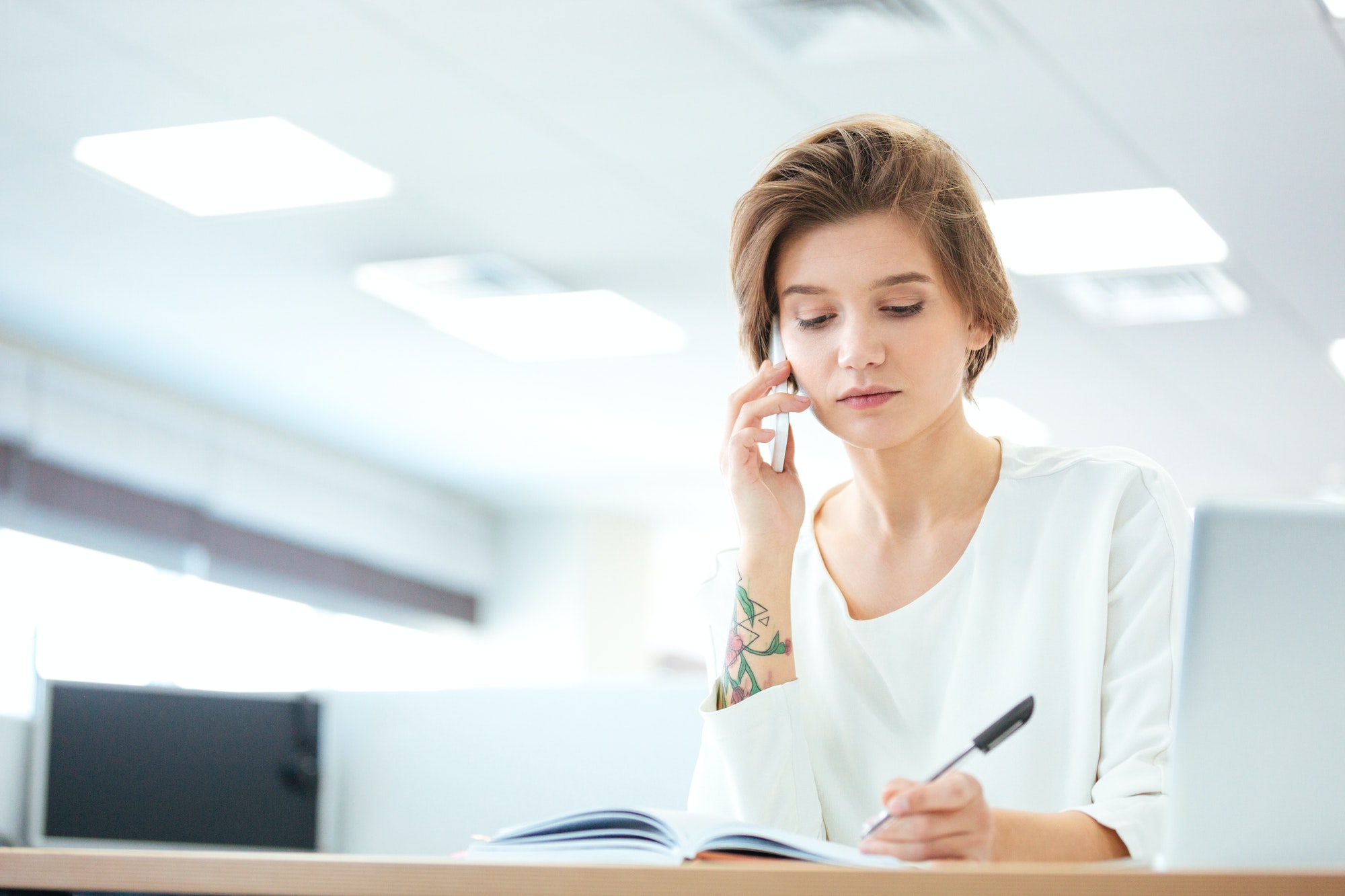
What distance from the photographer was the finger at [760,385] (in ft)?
4.96

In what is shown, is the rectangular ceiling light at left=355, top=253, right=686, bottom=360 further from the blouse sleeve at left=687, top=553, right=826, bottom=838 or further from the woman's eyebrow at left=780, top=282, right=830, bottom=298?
the blouse sleeve at left=687, top=553, right=826, bottom=838

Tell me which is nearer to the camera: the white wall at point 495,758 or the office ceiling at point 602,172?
the white wall at point 495,758

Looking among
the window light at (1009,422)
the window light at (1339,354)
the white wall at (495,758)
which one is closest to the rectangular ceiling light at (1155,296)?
the window light at (1339,354)

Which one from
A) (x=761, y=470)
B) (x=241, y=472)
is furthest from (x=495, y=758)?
(x=241, y=472)

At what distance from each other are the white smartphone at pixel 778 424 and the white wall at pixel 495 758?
37.0 inches

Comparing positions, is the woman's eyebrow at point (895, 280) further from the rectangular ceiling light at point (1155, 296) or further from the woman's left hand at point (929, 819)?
the rectangular ceiling light at point (1155, 296)

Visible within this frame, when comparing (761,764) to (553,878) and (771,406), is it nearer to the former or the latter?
(771,406)

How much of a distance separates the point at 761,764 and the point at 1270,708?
0.65 meters

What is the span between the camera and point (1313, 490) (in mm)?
7109

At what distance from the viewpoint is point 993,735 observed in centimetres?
88

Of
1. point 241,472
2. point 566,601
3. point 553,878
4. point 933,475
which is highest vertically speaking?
point 241,472

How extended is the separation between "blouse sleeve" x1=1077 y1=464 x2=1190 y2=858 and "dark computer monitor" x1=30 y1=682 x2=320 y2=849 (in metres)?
1.85

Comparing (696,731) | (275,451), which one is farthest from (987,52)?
(275,451)

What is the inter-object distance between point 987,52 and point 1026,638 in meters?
2.18
